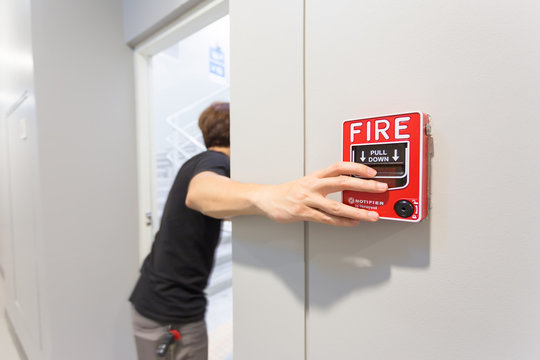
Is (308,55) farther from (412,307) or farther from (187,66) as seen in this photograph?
(187,66)

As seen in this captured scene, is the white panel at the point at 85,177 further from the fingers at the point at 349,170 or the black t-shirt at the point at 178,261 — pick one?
the fingers at the point at 349,170

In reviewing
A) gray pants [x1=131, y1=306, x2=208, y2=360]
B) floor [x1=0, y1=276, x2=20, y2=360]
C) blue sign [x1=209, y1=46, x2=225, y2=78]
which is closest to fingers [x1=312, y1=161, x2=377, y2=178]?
gray pants [x1=131, y1=306, x2=208, y2=360]

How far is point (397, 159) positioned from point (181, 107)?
12.7 feet

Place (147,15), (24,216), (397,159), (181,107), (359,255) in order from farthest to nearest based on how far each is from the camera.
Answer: (181,107)
(24,216)
(147,15)
(359,255)
(397,159)

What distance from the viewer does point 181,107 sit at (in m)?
3.87

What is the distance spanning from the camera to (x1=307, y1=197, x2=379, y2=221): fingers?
18.7 inches

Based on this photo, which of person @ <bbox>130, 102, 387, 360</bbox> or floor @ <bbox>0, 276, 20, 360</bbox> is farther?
floor @ <bbox>0, 276, 20, 360</bbox>

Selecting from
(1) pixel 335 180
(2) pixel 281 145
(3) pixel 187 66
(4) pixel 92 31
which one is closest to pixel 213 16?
(4) pixel 92 31

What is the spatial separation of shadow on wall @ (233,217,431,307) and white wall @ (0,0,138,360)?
4.05ft

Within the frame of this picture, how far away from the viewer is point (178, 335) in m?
1.04

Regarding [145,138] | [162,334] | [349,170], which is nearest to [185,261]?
[162,334]

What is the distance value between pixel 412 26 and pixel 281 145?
36 centimetres

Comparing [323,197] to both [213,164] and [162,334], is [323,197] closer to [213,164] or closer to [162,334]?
[213,164]

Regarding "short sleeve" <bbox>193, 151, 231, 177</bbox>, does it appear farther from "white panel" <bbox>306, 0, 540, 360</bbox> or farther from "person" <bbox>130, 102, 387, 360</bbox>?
"white panel" <bbox>306, 0, 540, 360</bbox>
